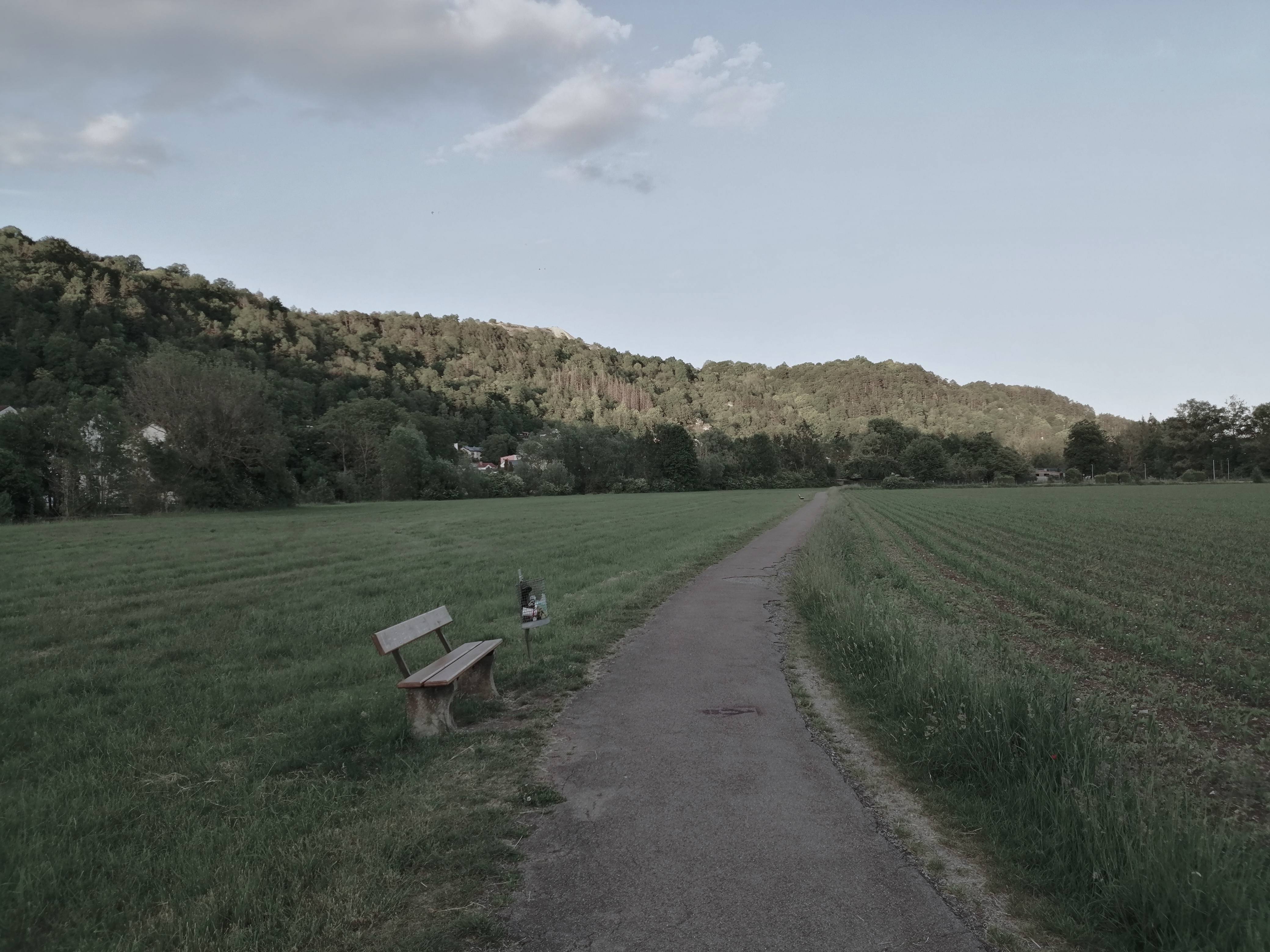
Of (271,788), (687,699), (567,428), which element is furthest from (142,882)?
(567,428)

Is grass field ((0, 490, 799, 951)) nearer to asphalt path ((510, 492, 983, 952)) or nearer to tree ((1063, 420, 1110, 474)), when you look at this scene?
asphalt path ((510, 492, 983, 952))

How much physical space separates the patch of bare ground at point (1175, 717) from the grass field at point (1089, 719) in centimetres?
2

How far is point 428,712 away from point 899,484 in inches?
4737

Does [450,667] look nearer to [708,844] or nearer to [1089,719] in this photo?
[708,844]

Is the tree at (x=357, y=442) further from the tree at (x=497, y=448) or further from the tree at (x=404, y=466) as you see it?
the tree at (x=497, y=448)

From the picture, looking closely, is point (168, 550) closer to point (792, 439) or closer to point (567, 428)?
point (567, 428)

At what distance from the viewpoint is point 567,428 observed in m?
106

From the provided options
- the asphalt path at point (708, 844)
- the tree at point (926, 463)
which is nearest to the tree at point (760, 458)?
the tree at point (926, 463)

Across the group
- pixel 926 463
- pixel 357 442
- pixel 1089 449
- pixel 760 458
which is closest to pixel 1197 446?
pixel 1089 449

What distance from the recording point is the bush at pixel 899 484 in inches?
4577

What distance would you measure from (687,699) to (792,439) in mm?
132560

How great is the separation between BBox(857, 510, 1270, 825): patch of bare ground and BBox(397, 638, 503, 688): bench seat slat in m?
5.64

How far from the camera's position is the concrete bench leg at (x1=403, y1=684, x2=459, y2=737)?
5984 millimetres

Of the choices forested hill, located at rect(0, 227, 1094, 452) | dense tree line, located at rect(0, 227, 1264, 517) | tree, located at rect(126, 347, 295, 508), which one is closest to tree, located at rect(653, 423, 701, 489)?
dense tree line, located at rect(0, 227, 1264, 517)
